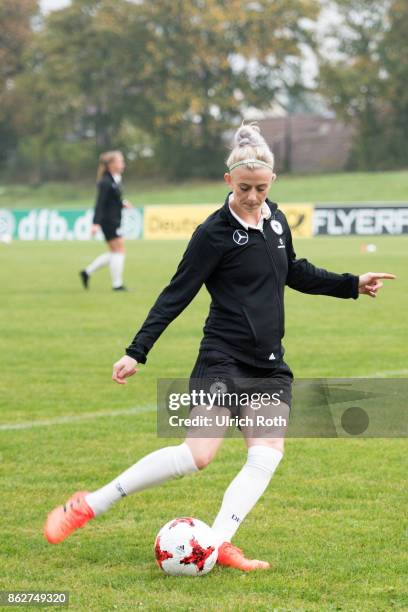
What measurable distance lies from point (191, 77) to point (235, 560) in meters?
58.8

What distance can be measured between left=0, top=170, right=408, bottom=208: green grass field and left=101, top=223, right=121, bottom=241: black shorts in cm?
3093

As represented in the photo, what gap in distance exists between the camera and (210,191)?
187 feet

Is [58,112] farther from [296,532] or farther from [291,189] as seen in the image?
[296,532]

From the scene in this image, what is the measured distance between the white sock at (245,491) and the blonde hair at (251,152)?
1211mm

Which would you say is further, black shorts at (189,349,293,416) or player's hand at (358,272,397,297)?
player's hand at (358,272,397,297)

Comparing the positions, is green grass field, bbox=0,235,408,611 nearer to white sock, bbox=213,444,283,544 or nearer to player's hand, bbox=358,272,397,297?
white sock, bbox=213,444,283,544

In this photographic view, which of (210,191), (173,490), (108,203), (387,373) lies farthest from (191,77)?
(173,490)

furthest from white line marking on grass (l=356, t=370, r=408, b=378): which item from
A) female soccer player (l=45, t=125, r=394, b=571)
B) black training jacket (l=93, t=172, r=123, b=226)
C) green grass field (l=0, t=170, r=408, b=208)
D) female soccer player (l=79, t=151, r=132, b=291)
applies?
green grass field (l=0, t=170, r=408, b=208)

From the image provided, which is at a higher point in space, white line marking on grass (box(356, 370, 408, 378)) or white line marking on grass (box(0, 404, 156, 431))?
white line marking on grass (box(356, 370, 408, 378))

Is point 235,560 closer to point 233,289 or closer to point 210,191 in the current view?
point 233,289

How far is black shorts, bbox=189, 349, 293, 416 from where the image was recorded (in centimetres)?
473

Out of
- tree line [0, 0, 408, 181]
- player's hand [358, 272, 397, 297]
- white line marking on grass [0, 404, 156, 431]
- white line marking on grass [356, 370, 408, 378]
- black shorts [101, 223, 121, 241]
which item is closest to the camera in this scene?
player's hand [358, 272, 397, 297]

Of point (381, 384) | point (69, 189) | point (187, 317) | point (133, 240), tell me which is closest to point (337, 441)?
point (381, 384)

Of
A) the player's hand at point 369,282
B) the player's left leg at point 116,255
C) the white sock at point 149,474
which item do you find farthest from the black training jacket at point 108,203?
the white sock at point 149,474
